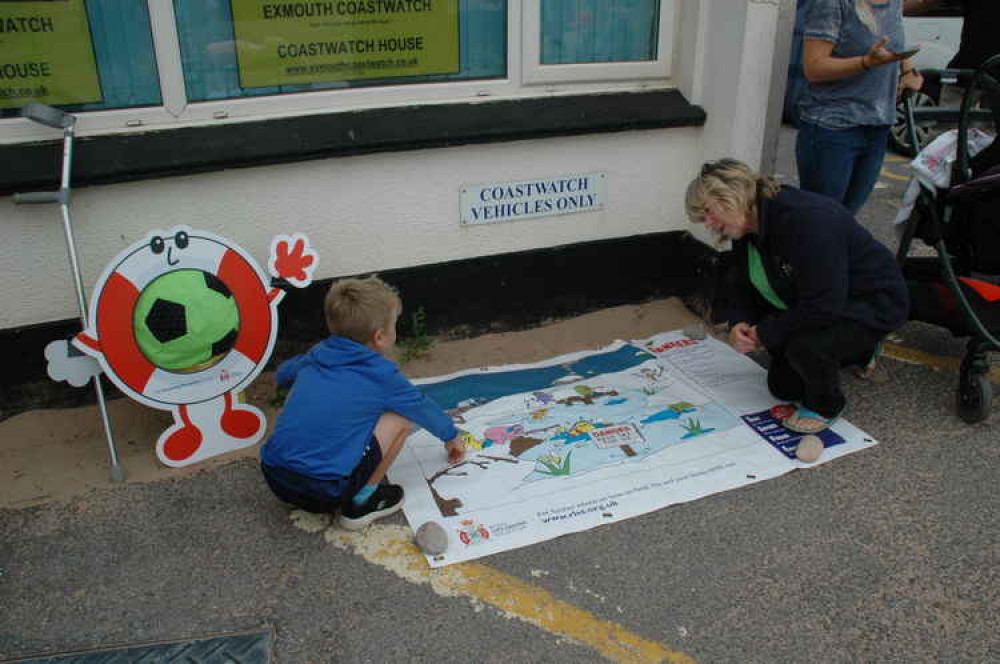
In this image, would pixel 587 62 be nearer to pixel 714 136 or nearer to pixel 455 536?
pixel 714 136

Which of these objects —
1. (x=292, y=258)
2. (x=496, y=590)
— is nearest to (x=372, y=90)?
(x=292, y=258)

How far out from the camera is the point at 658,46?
4086 millimetres

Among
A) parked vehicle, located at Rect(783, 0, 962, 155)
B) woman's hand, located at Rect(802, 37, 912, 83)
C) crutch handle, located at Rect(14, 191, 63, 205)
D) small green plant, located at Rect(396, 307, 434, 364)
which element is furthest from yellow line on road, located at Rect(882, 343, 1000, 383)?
parked vehicle, located at Rect(783, 0, 962, 155)

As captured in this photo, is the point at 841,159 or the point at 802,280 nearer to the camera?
the point at 802,280

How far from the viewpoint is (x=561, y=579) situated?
2.56 metres

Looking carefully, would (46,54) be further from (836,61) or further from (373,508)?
(836,61)

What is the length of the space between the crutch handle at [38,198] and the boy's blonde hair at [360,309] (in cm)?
108

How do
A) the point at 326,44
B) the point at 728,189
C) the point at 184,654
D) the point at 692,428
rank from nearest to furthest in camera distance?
Result: the point at 184,654, the point at 728,189, the point at 692,428, the point at 326,44

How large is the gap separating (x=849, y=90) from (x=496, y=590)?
2.56 m

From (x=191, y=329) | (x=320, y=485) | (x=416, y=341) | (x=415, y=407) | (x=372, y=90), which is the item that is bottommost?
(x=416, y=341)

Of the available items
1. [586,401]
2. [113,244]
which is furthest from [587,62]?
[113,244]

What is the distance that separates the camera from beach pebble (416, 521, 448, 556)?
2639 mm

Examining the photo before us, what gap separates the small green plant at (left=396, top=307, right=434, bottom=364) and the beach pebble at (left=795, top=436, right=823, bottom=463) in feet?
5.68

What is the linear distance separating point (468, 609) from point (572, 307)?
82.8 inches
